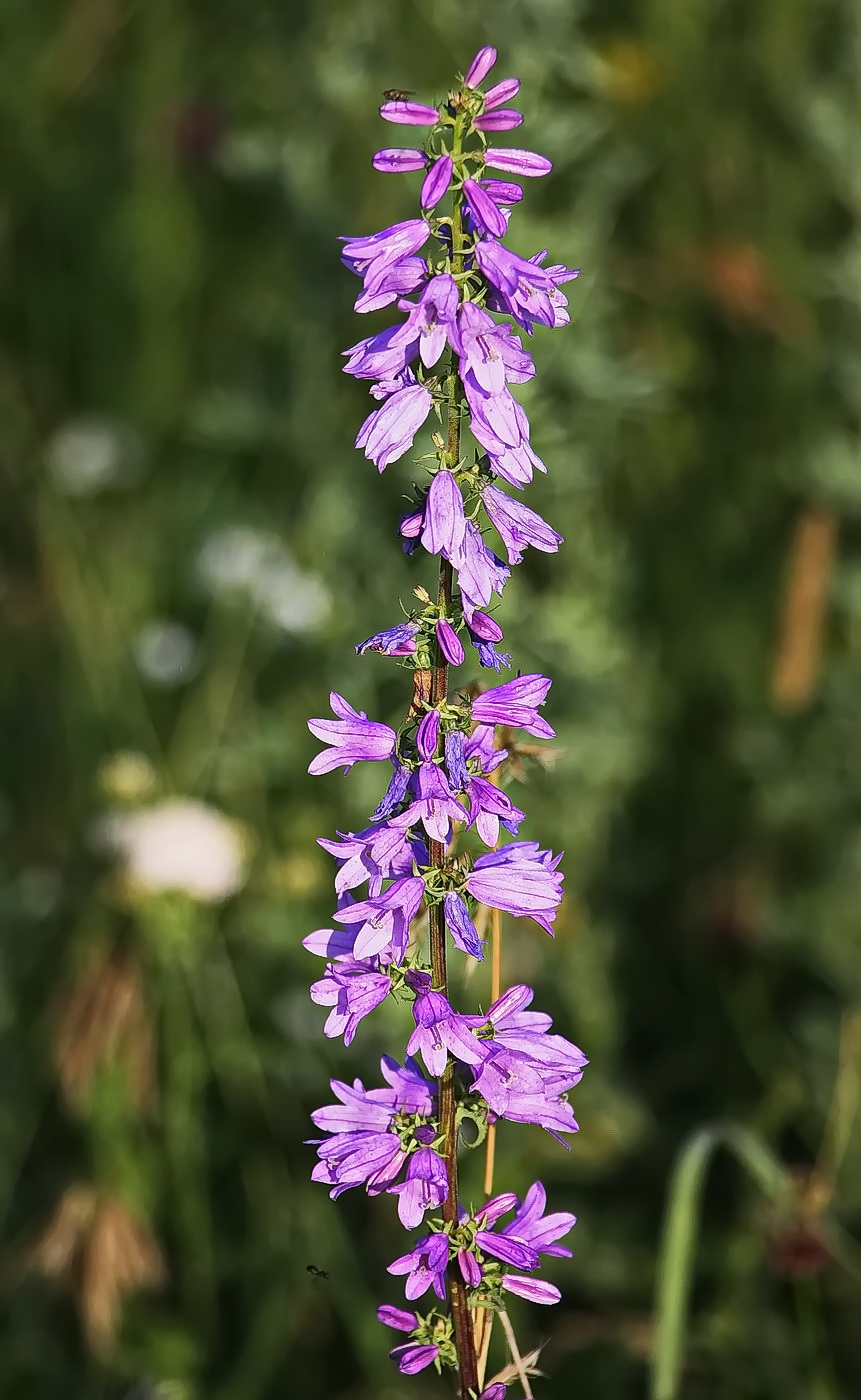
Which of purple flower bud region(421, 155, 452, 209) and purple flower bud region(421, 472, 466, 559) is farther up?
purple flower bud region(421, 155, 452, 209)

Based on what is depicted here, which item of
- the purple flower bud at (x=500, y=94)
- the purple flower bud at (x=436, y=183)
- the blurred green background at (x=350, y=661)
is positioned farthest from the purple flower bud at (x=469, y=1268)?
the blurred green background at (x=350, y=661)

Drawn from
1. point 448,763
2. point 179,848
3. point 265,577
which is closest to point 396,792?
point 448,763

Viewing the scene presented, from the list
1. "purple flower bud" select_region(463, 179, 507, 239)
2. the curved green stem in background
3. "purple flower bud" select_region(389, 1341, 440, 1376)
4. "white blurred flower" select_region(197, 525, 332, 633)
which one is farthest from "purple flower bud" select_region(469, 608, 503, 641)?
"white blurred flower" select_region(197, 525, 332, 633)

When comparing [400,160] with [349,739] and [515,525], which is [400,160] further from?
[349,739]

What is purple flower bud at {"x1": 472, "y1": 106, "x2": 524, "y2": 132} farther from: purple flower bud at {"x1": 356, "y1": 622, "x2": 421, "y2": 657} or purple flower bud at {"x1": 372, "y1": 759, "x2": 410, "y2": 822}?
purple flower bud at {"x1": 372, "y1": 759, "x2": 410, "y2": 822}

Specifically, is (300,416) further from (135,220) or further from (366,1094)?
(366,1094)
